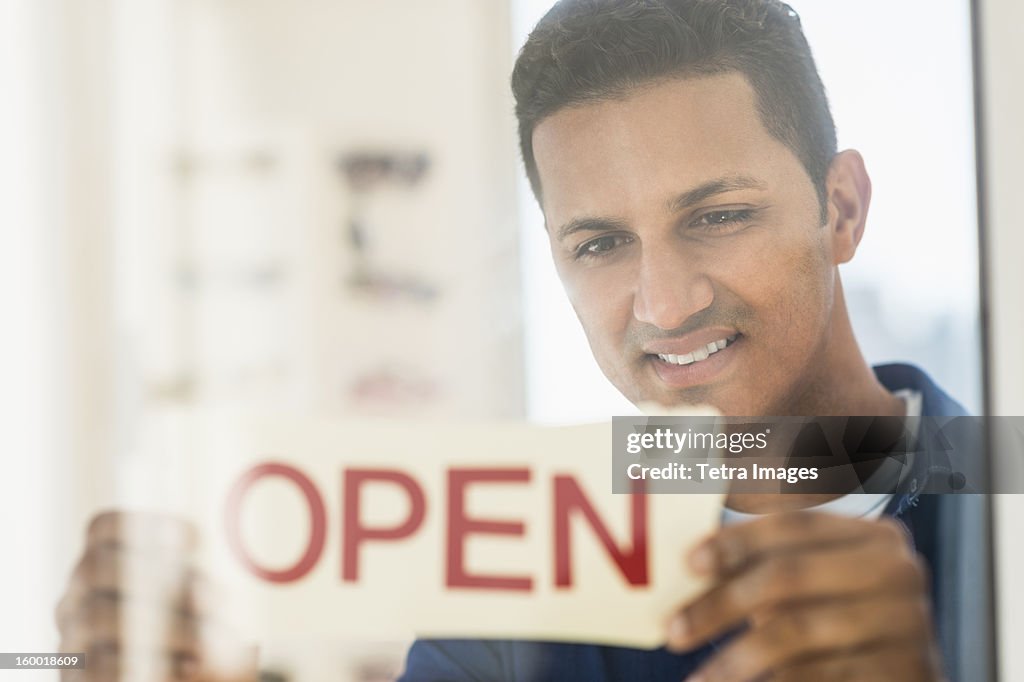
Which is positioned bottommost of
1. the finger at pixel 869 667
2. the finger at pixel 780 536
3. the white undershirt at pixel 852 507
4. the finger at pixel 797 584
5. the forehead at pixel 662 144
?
the finger at pixel 869 667

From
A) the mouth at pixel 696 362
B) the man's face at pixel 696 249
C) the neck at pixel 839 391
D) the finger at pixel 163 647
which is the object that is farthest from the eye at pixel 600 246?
the finger at pixel 163 647

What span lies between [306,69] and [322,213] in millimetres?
161

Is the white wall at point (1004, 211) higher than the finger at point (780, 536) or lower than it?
higher

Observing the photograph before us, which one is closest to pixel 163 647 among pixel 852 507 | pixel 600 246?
pixel 600 246

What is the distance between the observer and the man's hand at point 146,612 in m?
1.01

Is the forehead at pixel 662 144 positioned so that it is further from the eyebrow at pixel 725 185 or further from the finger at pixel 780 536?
the finger at pixel 780 536

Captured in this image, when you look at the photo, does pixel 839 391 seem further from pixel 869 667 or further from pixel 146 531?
pixel 146 531

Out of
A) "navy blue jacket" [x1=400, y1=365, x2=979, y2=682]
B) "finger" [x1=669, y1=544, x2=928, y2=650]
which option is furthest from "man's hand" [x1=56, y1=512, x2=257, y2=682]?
"finger" [x1=669, y1=544, x2=928, y2=650]

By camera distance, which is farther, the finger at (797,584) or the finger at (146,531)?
the finger at (146,531)

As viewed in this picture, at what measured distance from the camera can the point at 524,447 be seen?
0.97 m

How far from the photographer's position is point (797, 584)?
2.98 feet

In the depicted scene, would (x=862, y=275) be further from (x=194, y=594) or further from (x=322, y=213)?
(x=194, y=594)

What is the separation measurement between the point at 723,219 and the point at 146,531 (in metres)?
0.71

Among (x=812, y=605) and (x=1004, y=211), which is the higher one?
(x=1004, y=211)
